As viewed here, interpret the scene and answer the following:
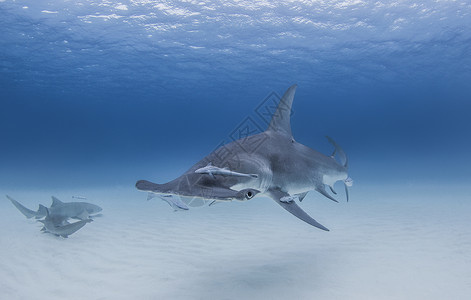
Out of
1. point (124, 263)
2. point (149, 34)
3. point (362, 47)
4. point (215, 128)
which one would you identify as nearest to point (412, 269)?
point (124, 263)

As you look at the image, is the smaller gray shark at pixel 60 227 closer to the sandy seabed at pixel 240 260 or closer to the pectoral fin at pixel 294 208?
the sandy seabed at pixel 240 260

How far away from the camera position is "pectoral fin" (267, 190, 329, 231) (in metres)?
3.07

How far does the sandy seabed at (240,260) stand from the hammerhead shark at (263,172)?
3.88ft

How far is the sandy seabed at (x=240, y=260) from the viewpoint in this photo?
3.71 m

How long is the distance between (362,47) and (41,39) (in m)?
24.5

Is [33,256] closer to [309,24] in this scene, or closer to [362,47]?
[309,24]

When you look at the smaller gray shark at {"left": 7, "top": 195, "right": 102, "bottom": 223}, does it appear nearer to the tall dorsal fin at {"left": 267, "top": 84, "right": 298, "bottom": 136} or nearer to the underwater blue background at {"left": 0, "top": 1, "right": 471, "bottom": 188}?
the tall dorsal fin at {"left": 267, "top": 84, "right": 298, "bottom": 136}

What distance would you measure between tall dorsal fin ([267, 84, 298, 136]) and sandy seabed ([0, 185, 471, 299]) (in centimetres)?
222

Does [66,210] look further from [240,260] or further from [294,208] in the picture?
[294,208]

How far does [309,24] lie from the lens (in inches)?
776

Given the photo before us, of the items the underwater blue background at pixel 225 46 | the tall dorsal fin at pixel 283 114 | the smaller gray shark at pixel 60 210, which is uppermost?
the underwater blue background at pixel 225 46

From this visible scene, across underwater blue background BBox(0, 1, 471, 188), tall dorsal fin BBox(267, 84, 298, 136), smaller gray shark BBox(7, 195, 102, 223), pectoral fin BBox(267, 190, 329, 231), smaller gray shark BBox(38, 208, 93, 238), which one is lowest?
smaller gray shark BBox(38, 208, 93, 238)

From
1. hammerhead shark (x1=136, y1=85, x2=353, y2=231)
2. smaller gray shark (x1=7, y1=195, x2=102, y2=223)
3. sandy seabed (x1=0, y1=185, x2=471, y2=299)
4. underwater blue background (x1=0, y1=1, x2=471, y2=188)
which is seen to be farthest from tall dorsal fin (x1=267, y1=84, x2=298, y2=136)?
underwater blue background (x1=0, y1=1, x2=471, y2=188)

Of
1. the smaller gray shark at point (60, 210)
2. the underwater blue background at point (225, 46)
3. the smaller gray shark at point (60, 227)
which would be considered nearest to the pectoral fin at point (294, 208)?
the smaller gray shark at point (60, 227)
